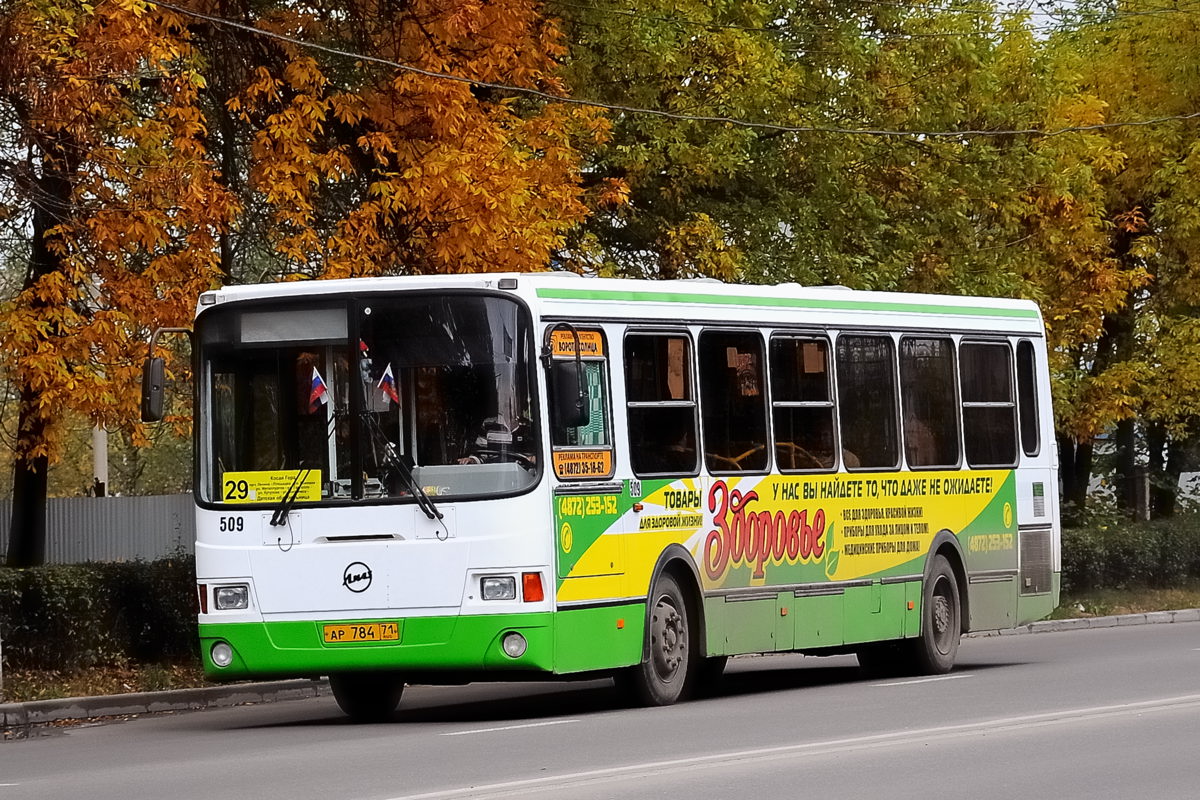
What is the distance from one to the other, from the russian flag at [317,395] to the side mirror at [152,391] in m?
1.00

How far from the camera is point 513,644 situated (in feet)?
48.1

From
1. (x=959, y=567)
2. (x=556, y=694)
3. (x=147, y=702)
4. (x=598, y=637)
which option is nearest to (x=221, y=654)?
(x=598, y=637)

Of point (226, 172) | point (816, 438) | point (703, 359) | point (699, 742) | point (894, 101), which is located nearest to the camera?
point (699, 742)

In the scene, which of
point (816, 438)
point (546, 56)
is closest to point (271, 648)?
point (816, 438)

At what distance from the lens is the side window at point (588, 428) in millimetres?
15062

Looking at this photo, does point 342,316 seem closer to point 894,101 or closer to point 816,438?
point 816,438

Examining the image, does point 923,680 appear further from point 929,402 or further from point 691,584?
point 691,584

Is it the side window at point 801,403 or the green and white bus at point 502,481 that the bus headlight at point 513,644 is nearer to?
the green and white bus at point 502,481

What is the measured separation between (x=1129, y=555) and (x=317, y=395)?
20357mm

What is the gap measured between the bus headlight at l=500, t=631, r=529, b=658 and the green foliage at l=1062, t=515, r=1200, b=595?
18505 millimetres

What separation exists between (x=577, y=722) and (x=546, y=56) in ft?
32.9

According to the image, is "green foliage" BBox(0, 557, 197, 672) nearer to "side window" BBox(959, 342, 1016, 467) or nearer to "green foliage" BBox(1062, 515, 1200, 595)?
"side window" BBox(959, 342, 1016, 467)

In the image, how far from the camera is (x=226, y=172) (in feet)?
74.8

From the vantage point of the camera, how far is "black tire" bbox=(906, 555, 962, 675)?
19.4 meters
